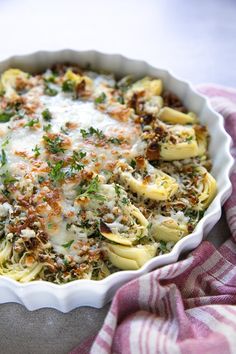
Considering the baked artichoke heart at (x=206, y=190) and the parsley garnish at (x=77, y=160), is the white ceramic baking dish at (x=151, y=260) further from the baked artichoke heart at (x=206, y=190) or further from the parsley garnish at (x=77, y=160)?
the parsley garnish at (x=77, y=160)

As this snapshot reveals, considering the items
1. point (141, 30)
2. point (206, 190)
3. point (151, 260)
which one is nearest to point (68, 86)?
point (206, 190)

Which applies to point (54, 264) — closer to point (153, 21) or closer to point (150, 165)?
point (150, 165)

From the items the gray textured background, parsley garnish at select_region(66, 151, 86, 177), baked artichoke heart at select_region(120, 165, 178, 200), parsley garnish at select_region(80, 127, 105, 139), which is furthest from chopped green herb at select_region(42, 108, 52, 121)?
the gray textured background

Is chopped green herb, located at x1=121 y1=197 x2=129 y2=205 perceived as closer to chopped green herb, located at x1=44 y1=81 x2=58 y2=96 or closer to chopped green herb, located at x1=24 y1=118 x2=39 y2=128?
chopped green herb, located at x1=24 y1=118 x2=39 y2=128

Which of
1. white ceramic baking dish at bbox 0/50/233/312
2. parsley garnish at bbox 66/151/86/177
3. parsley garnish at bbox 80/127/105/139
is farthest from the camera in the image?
parsley garnish at bbox 80/127/105/139

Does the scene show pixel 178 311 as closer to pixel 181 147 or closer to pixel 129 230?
pixel 129 230

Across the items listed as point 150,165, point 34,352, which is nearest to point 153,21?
point 150,165

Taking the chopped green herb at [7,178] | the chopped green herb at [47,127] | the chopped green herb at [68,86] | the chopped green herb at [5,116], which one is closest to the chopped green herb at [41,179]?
the chopped green herb at [7,178]
